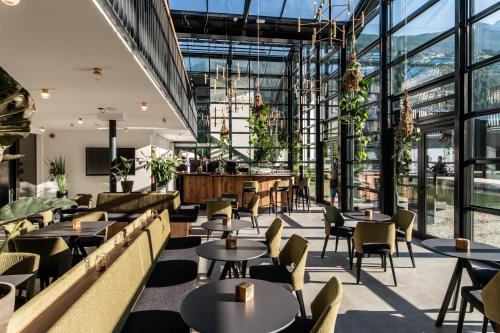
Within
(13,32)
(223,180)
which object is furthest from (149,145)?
(13,32)

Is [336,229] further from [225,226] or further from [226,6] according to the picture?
[226,6]

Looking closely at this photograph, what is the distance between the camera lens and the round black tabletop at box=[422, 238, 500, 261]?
10.5ft

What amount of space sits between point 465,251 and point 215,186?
7940mm

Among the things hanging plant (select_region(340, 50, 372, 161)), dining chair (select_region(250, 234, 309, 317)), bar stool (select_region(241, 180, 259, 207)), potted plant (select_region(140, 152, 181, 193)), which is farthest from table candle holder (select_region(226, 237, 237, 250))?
bar stool (select_region(241, 180, 259, 207))

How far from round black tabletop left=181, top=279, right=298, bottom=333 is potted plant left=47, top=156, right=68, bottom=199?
9.58 meters

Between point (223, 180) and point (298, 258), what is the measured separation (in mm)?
7467

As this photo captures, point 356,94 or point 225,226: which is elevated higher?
point 356,94

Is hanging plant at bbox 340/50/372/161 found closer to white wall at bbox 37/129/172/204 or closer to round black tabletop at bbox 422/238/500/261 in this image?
round black tabletop at bbox 422/238/500/261

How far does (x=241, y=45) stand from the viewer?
14852mm

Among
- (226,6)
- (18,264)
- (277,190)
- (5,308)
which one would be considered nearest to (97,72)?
(18,264)

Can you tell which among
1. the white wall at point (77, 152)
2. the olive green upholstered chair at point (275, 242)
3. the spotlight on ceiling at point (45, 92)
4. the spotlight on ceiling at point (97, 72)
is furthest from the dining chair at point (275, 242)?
the white wall at point (77, 152)

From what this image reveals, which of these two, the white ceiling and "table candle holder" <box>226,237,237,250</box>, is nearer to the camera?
the white ceiling

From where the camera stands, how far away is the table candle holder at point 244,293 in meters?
2.29

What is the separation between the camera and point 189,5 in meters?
10.1
